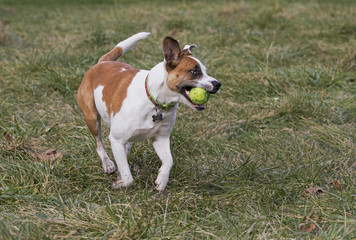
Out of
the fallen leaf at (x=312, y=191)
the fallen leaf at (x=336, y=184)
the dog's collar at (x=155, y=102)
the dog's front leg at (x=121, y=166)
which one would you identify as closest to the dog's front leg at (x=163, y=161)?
the dog's front leg at (x=121, y=166)

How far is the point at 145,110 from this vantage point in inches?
158

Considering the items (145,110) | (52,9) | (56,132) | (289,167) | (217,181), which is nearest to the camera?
(145,110)

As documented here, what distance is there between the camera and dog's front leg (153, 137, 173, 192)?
411 centimetres

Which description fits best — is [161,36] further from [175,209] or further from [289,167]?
[175,209]

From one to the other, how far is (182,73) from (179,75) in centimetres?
3

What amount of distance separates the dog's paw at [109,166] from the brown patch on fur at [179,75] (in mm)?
959

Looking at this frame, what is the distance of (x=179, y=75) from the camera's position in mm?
3906

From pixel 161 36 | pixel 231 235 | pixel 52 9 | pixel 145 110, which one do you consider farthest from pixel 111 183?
pixel 52 9

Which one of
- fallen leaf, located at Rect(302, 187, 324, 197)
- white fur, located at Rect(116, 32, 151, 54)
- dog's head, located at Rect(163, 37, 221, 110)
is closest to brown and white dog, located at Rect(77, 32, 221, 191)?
dog's head, located at Rect(163, 37, 221, 110)

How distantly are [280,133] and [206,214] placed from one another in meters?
1.91

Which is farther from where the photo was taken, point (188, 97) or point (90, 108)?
point (90, 108)

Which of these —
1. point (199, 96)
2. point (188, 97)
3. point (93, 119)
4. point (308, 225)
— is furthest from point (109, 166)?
point (308, 225)

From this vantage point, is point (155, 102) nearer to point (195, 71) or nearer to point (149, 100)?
point (149, 100)

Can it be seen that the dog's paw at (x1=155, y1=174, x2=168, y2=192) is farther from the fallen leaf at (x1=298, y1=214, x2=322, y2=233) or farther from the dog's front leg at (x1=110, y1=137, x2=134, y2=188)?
the fallen leaf at (x1=298, y1=214, x2=322, y2=233)
